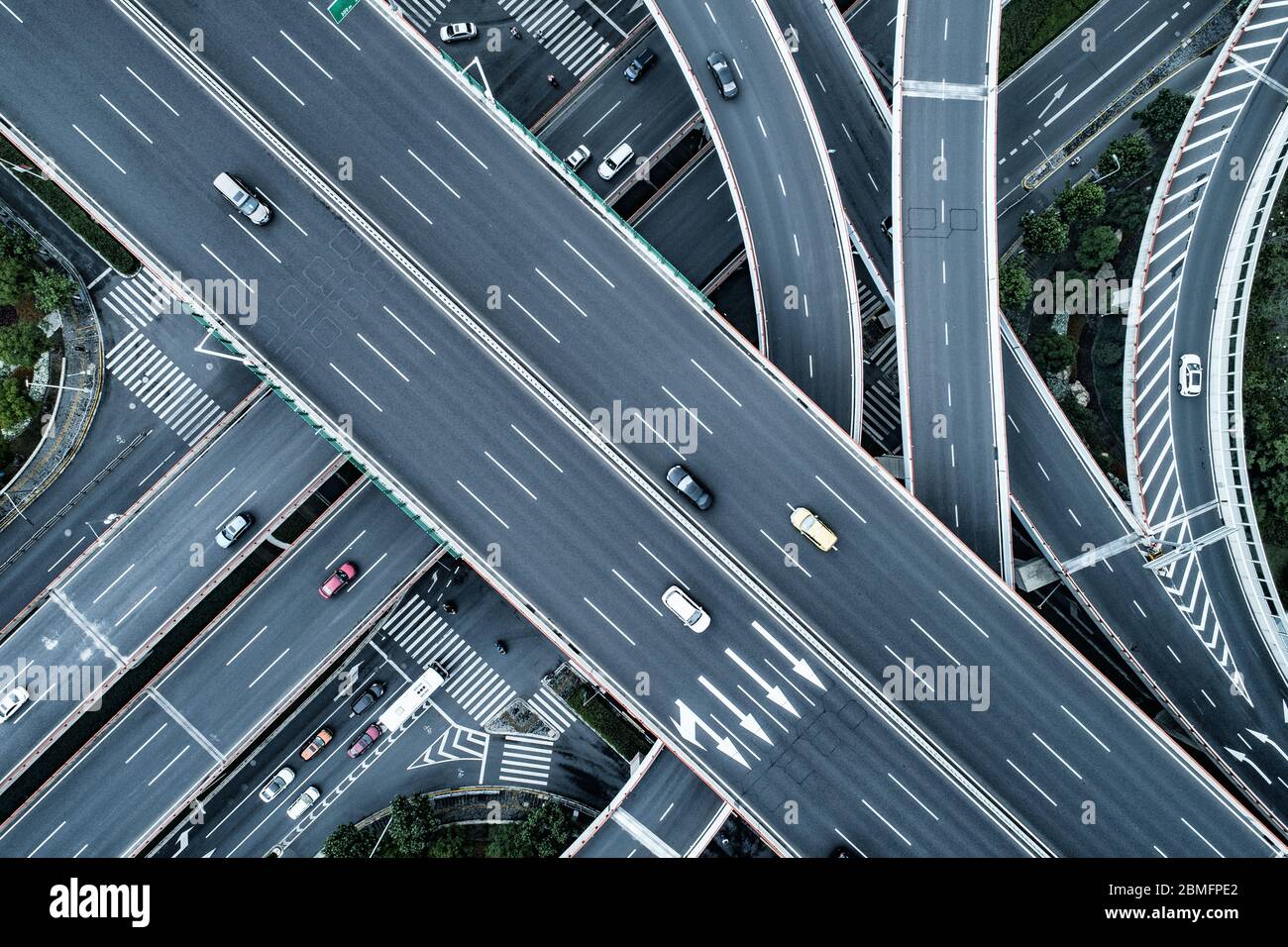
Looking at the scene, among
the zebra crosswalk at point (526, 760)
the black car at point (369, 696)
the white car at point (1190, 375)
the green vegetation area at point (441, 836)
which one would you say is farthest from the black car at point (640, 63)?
the green vegetation area at point (441, 836)

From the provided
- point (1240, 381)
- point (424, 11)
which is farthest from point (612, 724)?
point (424, 11)

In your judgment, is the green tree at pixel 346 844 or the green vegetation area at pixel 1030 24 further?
the green vegetation area at pixel 1030 24

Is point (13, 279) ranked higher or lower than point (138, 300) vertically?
higher

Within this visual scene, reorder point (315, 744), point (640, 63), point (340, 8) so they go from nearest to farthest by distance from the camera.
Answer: point (340, 8) < point (315, 744) < point (640, 63)

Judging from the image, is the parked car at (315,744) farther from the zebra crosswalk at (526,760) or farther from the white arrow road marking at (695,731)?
the white arrow road marking at (695,731)

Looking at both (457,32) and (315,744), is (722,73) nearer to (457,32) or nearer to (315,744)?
(457,32)

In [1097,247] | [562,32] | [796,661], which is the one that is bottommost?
[796,661]
